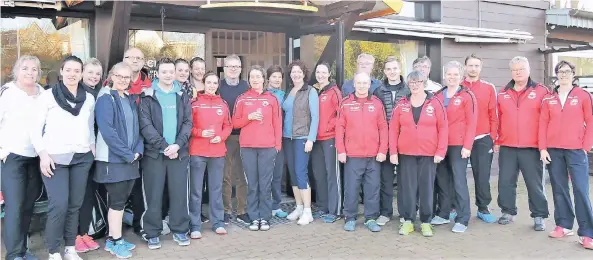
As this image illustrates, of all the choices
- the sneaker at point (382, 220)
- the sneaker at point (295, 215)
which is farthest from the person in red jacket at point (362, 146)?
the sneaker at point (295, 215)

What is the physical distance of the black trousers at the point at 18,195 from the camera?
4.08 m

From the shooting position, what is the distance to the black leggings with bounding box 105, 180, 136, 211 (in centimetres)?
Answer: 441

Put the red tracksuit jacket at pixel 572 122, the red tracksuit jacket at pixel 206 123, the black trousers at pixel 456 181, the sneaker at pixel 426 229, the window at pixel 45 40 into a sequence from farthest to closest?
the window at pixel 45 40
the black trousers at pixel 456 181
the sneaker at pixel 426 229
the red tracksuit jacket at pixel 206 123
the red tracksuit jacket at pixel 572 122

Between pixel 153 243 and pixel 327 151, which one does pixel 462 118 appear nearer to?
pixel 327 151

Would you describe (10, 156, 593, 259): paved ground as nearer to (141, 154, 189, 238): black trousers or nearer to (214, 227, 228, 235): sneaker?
(214, 227, 228, 235): sneaker

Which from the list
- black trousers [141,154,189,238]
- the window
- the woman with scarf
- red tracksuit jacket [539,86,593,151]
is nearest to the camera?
the woman with scarf

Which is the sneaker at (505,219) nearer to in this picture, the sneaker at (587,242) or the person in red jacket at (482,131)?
the person in red jacket at (482,131)

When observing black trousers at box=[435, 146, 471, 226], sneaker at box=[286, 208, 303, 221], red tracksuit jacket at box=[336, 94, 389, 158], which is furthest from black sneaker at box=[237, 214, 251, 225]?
black trousers at box=[435, 146, 471, 226]

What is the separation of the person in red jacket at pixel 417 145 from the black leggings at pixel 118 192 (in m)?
2.53

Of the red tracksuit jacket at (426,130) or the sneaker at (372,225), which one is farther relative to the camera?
the sneaker at (372,225)

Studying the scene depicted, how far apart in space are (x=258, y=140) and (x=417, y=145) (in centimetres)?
157

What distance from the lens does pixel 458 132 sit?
5234mm

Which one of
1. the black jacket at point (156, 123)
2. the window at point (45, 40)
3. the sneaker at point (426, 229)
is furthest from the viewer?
the window at point (45, 40)

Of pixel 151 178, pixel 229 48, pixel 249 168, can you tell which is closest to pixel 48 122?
pixel 151 178
